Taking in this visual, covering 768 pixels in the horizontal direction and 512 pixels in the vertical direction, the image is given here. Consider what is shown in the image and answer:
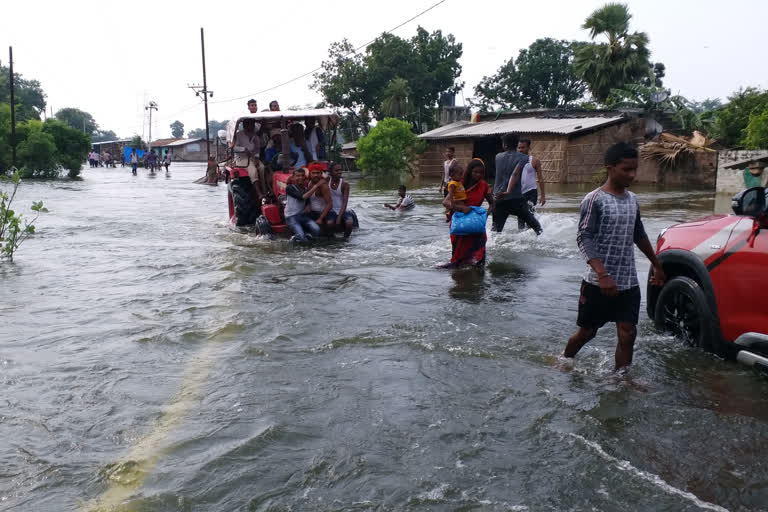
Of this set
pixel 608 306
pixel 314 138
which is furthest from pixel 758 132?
pixel 608 306

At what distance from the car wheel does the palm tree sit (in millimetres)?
43056

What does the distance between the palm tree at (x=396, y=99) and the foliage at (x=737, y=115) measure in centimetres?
2427

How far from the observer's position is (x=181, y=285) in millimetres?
8164

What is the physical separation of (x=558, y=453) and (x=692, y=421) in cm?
98

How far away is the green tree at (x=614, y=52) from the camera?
35.8 m

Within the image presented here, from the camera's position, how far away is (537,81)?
56.6 m

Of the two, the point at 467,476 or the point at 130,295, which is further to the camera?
the point at 130,295

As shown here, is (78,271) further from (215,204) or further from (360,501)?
(215,204)

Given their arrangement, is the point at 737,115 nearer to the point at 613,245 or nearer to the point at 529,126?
the point at 529,126

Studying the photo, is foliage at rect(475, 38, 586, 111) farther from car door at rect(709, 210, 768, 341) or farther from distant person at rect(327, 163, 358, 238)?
car door at rect(709, 210, 768, 341)

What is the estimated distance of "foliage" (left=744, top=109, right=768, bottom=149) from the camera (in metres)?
21.8

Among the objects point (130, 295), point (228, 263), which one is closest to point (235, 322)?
point (130, 295)

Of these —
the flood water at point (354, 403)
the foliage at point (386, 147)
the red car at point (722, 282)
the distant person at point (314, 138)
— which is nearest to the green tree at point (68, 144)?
Answer: the foliage at point (386, 147)

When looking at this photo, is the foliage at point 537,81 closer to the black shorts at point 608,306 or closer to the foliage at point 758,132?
the foliage at point 758,132
